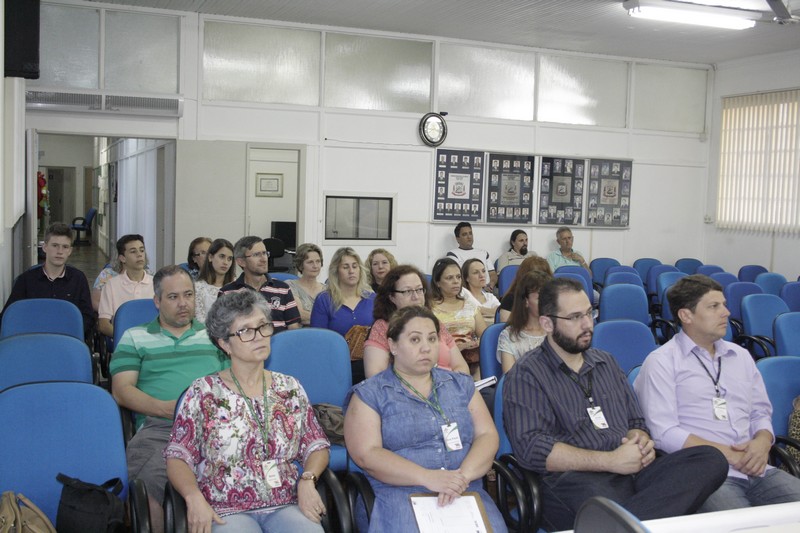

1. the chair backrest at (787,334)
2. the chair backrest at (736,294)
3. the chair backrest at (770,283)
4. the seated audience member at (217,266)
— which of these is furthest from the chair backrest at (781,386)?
the chair backrest at (770,283)

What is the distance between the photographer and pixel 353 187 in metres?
9.20

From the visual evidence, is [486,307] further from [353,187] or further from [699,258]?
[699,258]

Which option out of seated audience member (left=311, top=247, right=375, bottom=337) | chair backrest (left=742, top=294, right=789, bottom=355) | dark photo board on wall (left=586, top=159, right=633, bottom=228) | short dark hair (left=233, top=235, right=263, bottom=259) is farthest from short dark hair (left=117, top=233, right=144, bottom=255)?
dark photo board on wall (left=586, top=159, right=633, bottom=228)

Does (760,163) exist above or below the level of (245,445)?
above

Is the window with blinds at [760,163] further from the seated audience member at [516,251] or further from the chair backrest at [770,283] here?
the seated audience member at [516,251]

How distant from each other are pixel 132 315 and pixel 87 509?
2.08 metres

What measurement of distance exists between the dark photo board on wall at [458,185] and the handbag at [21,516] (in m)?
7.52

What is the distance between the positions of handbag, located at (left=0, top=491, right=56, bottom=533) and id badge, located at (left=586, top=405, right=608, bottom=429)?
1.94m

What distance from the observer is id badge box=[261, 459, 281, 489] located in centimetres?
270

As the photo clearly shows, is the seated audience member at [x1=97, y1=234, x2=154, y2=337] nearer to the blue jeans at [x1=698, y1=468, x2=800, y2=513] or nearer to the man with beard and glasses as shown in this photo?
the man with beard and glasses

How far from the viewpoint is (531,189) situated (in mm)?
10031

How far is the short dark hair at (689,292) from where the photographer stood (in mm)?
3361

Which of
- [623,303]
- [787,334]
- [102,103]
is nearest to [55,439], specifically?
[787,334]

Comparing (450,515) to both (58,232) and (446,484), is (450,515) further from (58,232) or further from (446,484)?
(58,232)
